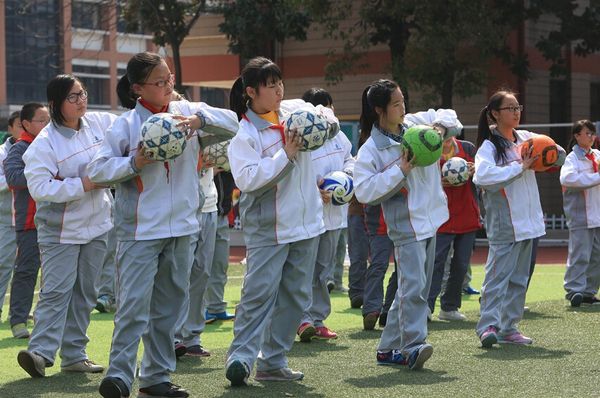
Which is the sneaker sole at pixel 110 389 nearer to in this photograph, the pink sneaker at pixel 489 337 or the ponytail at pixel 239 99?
the ponytail at pixel 239 99

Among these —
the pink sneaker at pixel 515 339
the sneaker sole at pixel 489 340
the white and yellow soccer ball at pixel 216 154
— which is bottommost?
the pink sneaker at pixel 515 339

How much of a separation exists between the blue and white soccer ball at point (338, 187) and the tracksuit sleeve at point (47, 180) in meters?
2.20

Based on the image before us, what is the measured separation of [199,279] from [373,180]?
1.95m

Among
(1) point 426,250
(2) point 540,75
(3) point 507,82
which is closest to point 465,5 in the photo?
(3) point 507,82

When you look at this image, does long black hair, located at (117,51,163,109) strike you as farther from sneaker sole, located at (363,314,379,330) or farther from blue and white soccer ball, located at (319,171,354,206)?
sneaker sole, located at (363,314,379,330)

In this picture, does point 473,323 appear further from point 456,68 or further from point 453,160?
point 456,68

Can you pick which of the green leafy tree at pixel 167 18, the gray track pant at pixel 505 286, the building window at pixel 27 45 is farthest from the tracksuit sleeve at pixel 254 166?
the building window at pixel 27 45

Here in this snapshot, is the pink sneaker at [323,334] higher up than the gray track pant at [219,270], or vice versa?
the gray track pant at [219,270]

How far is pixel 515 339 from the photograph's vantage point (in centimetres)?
888

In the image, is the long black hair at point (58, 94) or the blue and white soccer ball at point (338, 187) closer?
the long black hair at point (58, 94)

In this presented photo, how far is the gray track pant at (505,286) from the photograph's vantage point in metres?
8.79

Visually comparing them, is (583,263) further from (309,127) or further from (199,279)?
(309,127)

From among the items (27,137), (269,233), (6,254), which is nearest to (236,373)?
(269,233)

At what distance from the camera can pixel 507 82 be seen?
79.0ft
